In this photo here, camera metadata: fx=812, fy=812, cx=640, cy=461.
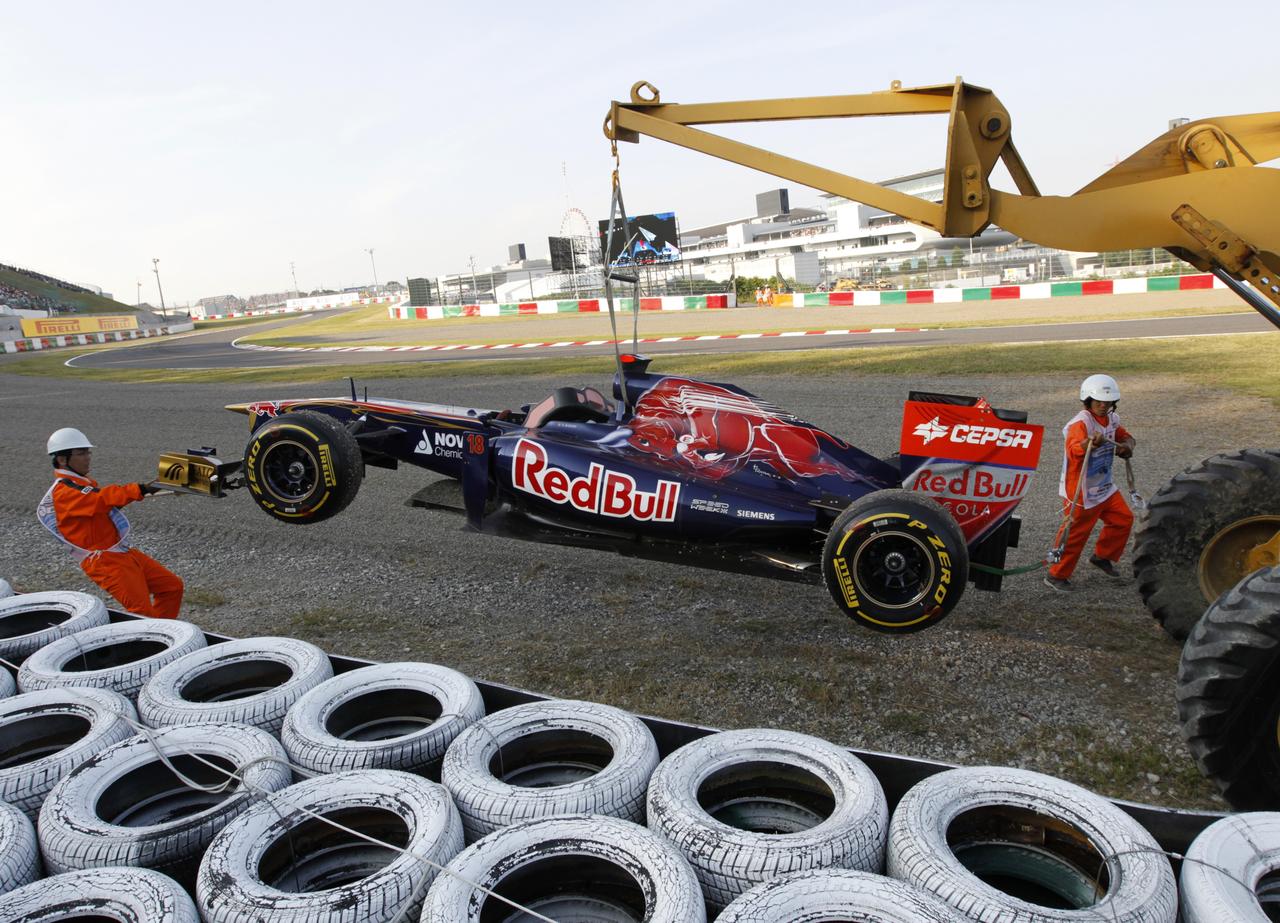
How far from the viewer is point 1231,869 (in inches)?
86.9

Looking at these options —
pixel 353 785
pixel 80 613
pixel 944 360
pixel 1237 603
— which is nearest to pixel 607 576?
pixel 80 613

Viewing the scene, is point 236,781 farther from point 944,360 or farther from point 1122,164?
point 944,360

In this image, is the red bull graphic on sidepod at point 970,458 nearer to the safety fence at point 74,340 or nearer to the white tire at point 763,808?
the white tire at point 763,808

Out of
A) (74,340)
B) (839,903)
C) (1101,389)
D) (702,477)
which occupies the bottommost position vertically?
(839,903)

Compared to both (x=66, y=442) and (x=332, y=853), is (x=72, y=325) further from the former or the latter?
(x=332, y=853)

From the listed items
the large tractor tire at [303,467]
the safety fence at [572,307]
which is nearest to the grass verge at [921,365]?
the large tractor tire at [303,467]

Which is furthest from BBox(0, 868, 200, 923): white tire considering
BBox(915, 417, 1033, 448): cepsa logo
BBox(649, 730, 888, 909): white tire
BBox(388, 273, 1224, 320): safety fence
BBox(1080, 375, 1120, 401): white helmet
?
BBox(388, 273, 1224, 320): safety fence

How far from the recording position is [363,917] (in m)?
2.23

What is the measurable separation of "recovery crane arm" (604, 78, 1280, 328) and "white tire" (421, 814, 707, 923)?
353cm

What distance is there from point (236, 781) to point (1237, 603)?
3.82 m

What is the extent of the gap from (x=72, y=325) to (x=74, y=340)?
335 inches

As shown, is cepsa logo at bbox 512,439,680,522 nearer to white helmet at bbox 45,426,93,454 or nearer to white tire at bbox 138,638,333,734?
white tire at bbox 138,638,333,734

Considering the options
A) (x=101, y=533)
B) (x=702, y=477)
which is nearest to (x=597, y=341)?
(x=101, y=533)

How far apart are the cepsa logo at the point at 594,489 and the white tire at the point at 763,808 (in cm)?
247
